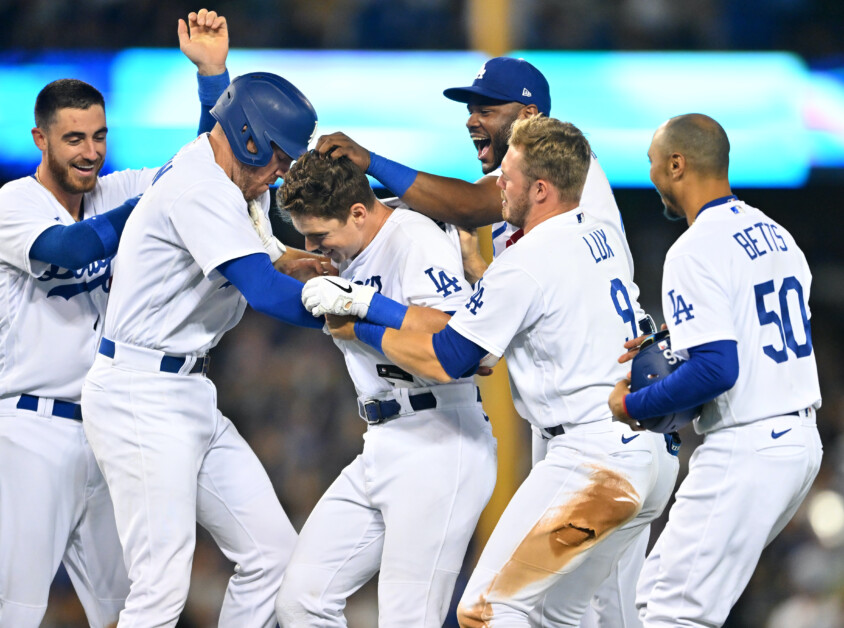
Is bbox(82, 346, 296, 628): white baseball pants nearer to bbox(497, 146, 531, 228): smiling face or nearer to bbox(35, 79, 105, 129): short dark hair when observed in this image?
bbox(35, 79, 105, 129): short dark hair

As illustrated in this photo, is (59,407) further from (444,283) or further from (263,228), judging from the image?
(444,283)

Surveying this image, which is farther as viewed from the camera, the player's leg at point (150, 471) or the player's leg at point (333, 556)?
the player's leg at point (333, 556)

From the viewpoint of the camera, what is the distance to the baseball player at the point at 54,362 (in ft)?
12.3

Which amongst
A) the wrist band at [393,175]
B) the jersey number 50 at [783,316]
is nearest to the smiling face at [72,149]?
the wrist band at [393,175]

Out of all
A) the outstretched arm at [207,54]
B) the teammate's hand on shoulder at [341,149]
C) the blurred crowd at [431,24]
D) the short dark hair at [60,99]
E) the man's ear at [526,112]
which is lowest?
the teammate's hand on shoulder at [341,149]

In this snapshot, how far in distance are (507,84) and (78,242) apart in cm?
179

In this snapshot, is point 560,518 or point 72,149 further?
point 72,149

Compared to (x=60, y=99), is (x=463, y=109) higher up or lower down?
higher up

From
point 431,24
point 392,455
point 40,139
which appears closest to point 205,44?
point 40,139

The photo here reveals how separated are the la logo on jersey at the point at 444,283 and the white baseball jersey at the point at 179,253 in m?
0.57

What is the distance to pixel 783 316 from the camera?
128 inches

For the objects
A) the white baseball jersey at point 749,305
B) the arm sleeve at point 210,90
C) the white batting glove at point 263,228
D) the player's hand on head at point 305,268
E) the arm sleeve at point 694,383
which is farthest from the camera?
the arm sleeve at point 210,90

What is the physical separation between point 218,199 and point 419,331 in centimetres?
78

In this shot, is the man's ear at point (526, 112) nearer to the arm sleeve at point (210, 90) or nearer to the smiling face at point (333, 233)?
the smiling face at point (333, 233)
